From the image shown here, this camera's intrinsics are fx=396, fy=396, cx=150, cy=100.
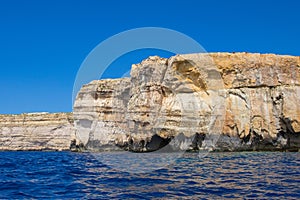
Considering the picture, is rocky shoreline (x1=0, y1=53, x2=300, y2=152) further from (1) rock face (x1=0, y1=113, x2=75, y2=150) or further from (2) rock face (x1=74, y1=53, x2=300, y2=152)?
(1) rock face (x1=0, y1=113, x2=75, y2=150)

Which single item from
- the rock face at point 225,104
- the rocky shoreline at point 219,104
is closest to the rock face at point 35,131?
the rocky shoreline at point 219,104

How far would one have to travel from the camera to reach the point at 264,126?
47062mm

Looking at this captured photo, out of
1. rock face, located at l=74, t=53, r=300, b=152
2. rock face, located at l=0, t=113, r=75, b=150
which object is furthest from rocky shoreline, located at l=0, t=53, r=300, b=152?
rock face, located at l=0, t=113, r=75, b=150

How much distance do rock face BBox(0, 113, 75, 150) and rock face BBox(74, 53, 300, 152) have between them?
51578 mm

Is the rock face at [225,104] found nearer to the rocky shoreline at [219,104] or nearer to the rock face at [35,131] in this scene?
the rocky shoreline at [219,104]

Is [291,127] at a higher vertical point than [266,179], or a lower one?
higher

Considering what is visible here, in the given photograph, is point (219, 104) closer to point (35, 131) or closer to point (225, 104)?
point (225, 104)

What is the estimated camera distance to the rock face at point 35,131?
99062mm

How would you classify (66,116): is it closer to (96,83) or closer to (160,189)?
(96,83)

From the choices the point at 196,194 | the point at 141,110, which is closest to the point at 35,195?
the point at 196,194

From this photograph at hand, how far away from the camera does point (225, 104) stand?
48188 millimetres

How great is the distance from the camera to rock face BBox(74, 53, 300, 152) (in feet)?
154

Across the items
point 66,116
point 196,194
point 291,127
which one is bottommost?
point 196,194

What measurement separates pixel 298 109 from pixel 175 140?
14876mm
